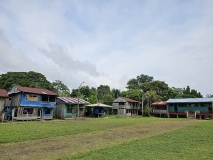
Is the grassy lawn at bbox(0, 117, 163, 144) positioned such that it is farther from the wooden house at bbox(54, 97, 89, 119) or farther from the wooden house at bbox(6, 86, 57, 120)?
the wooden house at bbox(54, 97, 89, 119)

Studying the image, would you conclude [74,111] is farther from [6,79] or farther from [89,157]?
[89,157]

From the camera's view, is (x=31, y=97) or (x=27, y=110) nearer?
(x=31, y=97)

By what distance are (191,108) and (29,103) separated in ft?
116

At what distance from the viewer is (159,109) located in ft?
155

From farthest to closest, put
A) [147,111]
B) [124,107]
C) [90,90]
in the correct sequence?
[90,90] < [124,107] < [147,111]

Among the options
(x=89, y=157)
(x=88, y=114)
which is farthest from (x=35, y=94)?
(x=89, y=157)

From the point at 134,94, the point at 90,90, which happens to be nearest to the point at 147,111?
the point at 134,94

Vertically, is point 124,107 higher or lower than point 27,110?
higher

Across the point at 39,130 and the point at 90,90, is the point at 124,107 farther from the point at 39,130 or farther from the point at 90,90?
the point at 39,130

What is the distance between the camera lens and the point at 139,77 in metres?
78.6

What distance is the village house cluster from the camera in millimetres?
27750

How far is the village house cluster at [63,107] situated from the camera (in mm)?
27750

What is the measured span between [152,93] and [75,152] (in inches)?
1798

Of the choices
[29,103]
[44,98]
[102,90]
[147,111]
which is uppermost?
[102,90]
